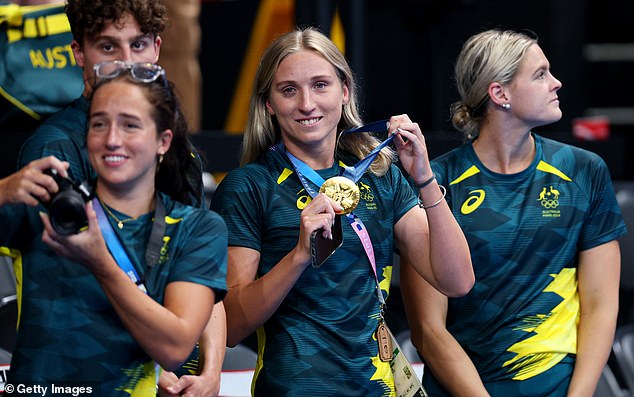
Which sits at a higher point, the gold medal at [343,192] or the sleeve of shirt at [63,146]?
the sleeve of shirt at [63,146]

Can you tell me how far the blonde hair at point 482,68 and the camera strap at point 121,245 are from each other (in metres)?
1.28

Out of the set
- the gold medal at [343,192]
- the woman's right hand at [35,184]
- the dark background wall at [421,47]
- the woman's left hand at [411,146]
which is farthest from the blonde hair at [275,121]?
the dark background wall at [421,47]

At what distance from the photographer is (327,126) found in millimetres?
2566

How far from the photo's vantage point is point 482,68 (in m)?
3.05

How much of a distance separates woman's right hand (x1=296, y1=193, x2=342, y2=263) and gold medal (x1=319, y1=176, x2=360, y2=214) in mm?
28

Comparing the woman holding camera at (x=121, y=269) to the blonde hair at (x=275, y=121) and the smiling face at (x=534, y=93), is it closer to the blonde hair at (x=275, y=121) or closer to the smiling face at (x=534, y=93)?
the blonde hair at (x=275, y=121)

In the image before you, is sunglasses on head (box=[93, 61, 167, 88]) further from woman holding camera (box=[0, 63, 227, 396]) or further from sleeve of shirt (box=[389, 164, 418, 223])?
sleeve of shirt (box=[389, 164, 418, 223])

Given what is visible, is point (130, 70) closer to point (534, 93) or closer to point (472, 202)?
point (472, 202)

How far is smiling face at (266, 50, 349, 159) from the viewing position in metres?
2.55

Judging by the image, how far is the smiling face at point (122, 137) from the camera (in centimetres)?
208

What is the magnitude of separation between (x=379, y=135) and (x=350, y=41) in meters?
0.68

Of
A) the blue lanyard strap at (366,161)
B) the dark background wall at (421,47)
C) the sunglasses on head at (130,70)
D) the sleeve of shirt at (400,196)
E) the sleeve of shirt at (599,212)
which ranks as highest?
the sunglasses on head at (130,70)

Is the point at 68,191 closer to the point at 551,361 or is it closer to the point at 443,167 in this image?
the point at 443,167

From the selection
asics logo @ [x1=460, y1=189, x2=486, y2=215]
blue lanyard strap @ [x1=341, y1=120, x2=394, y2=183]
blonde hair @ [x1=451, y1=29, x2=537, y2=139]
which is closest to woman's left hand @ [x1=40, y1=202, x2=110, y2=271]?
blue lanyard strap @ [x1=341, y1=120, x2=394, y2=183]
